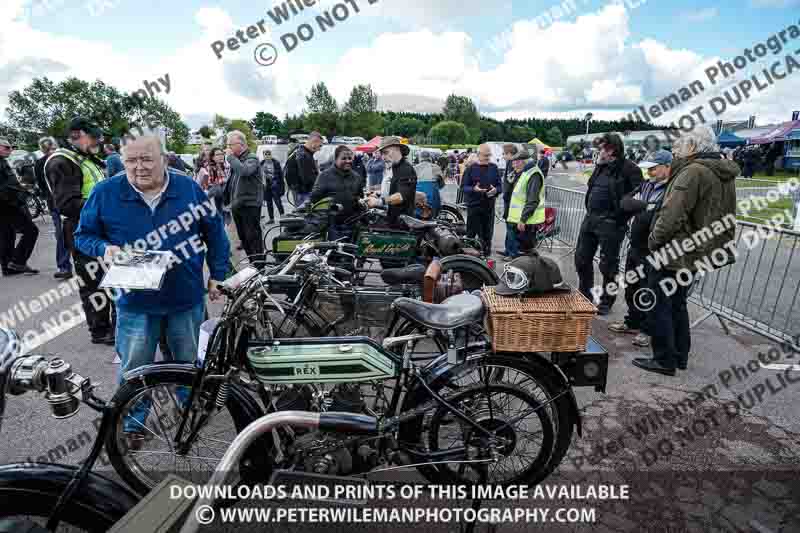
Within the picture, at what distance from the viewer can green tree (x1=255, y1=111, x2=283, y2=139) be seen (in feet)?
332

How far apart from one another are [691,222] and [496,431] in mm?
2530

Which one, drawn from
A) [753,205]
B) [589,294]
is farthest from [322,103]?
[589,294]

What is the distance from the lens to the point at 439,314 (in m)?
2.31

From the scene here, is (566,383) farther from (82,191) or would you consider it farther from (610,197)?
(82,191)

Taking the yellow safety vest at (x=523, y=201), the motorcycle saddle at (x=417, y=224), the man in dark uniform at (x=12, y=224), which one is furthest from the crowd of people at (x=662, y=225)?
the man in dark uniform at (x=12, y=224)

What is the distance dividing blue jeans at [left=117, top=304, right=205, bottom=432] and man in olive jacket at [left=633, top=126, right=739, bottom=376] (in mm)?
3579

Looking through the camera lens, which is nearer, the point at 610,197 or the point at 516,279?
the point at 516,279

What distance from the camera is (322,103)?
89.9 metres

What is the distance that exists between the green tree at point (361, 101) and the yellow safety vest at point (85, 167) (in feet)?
317

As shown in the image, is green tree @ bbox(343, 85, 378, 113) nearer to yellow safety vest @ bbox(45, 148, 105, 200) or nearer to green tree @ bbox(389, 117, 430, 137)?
green tree @ bbox(389, 117, 430, 137)

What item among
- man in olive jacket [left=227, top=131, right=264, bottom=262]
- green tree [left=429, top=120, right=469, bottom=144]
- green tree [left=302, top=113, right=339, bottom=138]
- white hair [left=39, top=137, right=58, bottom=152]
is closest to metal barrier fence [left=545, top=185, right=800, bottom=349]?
man in olive jacket [left=227, top=131, right=264, bottom=262]

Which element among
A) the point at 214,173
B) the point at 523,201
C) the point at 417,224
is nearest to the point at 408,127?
the point at 214,173

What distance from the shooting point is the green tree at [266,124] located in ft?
332
